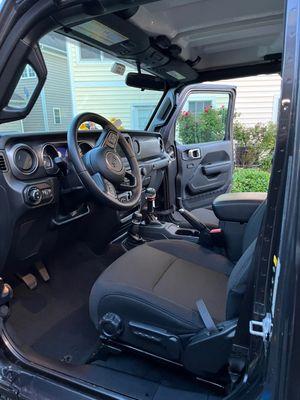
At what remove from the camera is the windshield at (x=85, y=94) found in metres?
2.46

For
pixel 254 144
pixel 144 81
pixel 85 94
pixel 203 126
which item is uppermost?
pixel 85 94

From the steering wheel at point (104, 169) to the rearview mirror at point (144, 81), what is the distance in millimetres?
864

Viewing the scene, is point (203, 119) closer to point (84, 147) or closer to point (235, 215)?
point (235, 215)

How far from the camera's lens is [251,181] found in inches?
174

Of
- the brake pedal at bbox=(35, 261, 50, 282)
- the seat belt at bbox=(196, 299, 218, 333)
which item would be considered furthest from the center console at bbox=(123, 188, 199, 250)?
the seat belt at bbox=(196, 299, 218, 333)

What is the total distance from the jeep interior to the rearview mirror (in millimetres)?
12

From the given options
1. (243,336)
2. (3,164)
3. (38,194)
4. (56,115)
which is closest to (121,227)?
(38,194)

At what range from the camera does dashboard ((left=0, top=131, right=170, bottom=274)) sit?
1308 mm

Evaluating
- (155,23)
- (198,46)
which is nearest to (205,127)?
(198,46)

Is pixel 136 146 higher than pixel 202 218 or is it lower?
higher

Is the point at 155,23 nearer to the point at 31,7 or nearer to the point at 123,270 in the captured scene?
the point at 31,7

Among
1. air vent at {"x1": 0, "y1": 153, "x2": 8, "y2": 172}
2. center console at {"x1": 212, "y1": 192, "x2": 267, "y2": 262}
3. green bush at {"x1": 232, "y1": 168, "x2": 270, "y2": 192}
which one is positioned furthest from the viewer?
green bush at {"x1": 232, "y1": 168, "x2": 270, "y2": 192}

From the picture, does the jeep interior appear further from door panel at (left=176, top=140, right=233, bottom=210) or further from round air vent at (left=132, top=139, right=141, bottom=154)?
door panel at (left=176, top=140, right=233, bottom=210)

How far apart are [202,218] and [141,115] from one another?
121 cm
